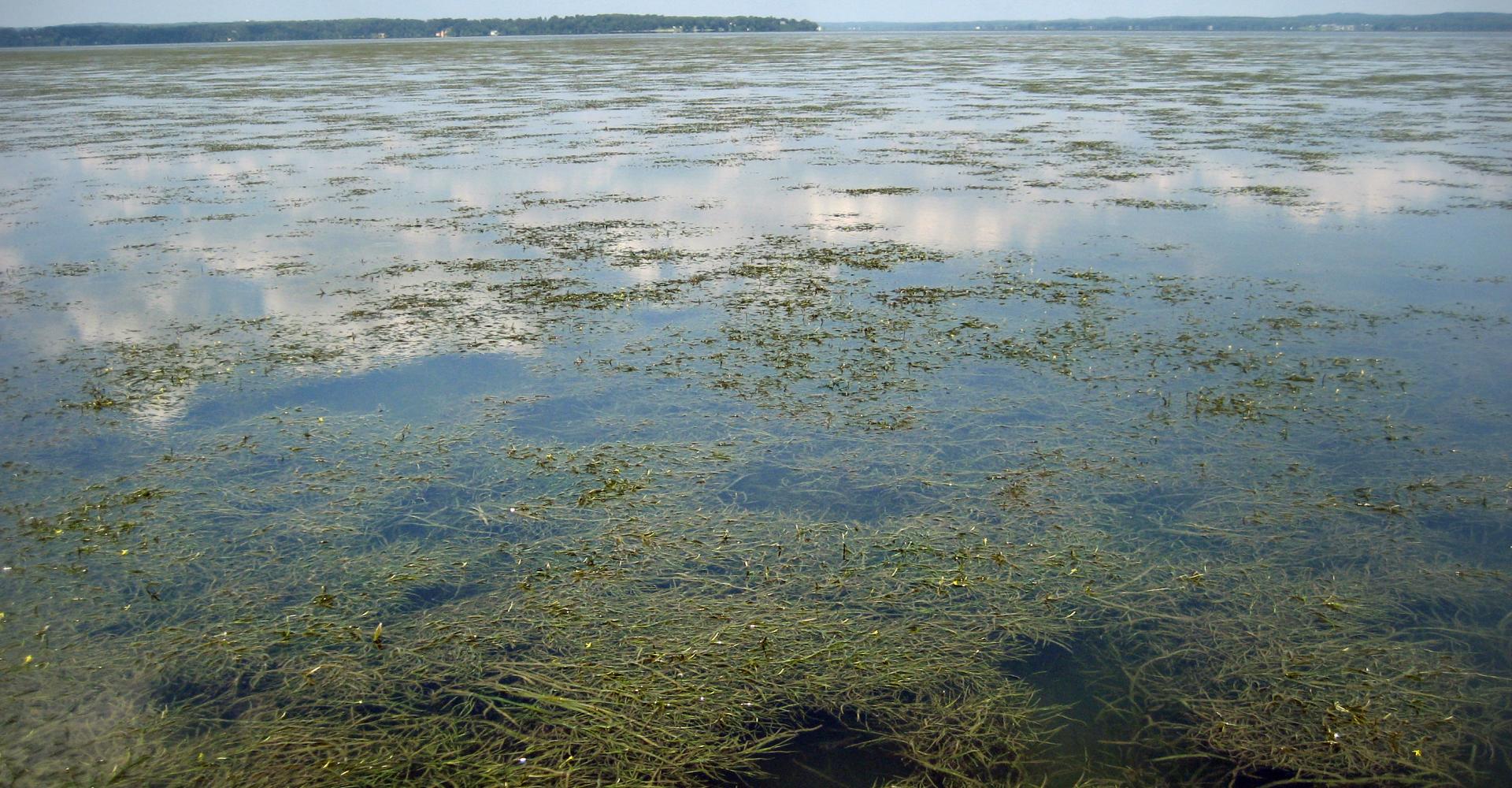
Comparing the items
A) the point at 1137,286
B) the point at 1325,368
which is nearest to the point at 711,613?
the point at 1325,368

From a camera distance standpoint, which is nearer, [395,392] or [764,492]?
[764,492]

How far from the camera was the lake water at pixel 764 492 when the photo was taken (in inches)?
174

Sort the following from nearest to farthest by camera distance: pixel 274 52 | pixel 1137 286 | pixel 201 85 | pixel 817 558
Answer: pixel 817 558 < pixel 1137 286 < pixel 201 85 < pixel 274 52

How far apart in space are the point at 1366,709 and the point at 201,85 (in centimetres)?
5593

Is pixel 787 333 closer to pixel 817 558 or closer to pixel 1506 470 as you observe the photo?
pixel 817 558

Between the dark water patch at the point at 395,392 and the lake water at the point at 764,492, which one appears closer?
the lake water at the point at 764,492

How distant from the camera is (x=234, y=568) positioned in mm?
5781

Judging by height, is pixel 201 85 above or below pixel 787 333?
above

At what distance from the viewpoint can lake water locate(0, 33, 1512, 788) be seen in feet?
14.5

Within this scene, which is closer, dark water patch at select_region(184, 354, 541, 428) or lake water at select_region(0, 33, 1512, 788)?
lake water at select_region(0, 33, 1512, 788)

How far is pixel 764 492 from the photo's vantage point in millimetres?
6570

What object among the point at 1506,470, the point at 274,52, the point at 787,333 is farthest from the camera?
the point at 274,52

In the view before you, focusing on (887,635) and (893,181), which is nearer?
(887,635)

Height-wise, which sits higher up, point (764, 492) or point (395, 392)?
point (395, 392)
